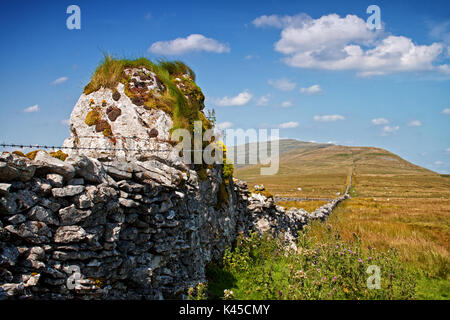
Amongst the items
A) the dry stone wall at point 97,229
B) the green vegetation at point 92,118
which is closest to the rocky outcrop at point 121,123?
the green vegetation at point 92,118

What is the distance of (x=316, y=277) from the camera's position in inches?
309

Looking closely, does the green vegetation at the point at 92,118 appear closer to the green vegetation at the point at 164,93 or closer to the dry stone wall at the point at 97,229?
the green vegetation at the point at 164,93

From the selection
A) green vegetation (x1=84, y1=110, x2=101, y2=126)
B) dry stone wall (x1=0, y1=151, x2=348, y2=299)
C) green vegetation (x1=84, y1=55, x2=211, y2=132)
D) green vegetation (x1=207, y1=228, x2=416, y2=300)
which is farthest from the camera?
green vegetation (x1=84, y1=55, x2=211, y2=132)

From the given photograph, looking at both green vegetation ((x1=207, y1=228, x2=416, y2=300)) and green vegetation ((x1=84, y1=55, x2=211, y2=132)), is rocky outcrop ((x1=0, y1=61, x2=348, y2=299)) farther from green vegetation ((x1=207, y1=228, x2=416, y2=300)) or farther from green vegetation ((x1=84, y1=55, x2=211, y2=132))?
green vegetation ((x1=207, y1=228, x2=416, y2=300))

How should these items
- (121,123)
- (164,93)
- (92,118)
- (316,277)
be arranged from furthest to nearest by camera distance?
(164,93) < (92,118) < (121,123) < (316,277)

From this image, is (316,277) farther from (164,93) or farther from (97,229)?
(164,93)

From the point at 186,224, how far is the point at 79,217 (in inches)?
131

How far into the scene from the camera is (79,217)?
17.7 ft

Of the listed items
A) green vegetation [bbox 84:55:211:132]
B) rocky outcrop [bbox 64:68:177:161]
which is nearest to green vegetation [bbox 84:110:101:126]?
rocky outcrop [bbox 64:68:177:161]

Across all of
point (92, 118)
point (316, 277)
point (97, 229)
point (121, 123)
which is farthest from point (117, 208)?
point (316, 277)

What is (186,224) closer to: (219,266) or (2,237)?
(219,266)

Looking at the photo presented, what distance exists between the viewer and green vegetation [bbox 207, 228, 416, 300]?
24.2ft

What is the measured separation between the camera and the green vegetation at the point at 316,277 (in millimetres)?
7367
